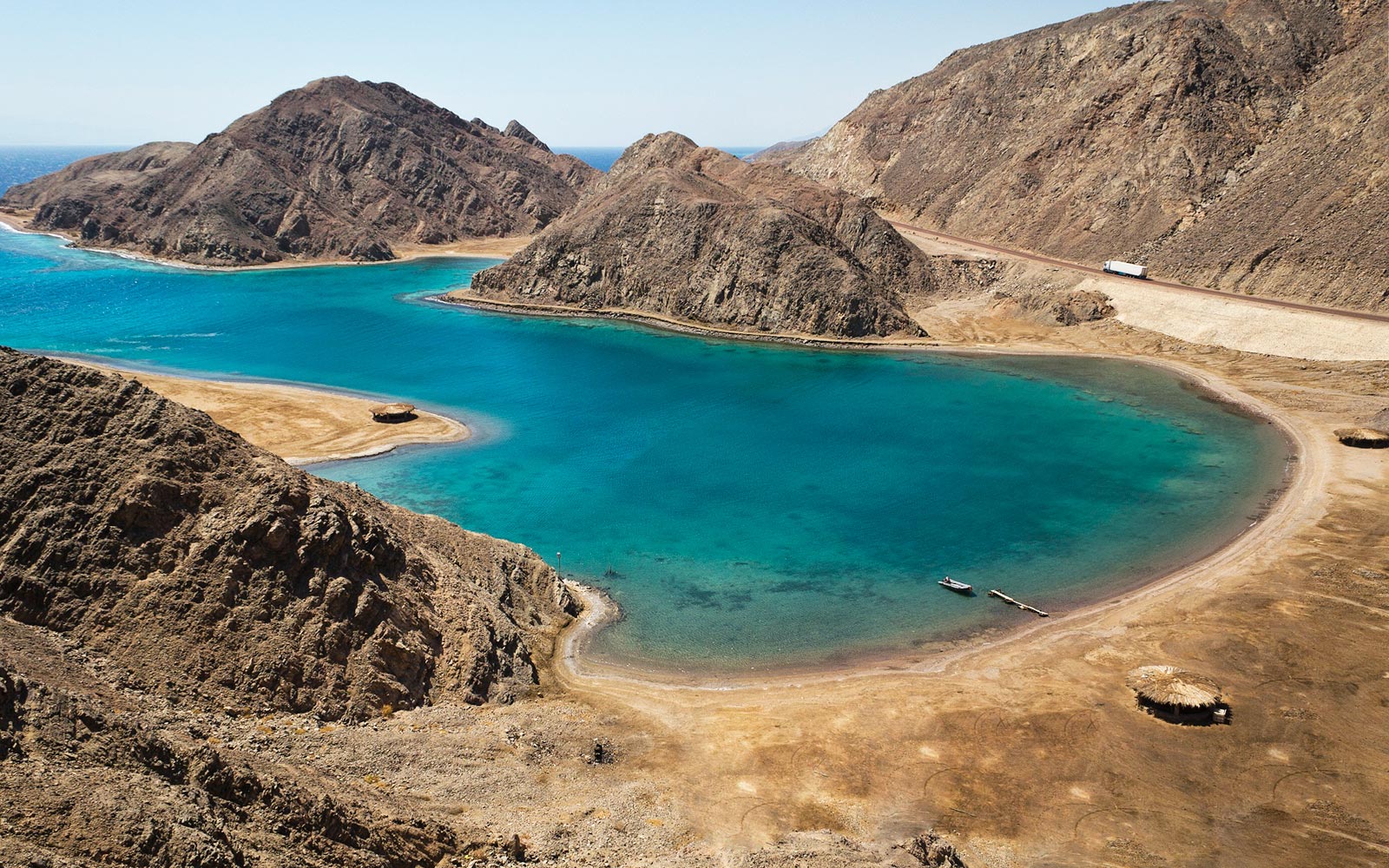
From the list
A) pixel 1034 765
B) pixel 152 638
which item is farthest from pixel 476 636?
pixel 1034 765

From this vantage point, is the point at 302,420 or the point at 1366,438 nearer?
the point at 1366,438

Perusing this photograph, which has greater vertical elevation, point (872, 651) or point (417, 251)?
Answer: point (417, 251)

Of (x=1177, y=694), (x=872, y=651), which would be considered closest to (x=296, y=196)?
(x=872, y=651)

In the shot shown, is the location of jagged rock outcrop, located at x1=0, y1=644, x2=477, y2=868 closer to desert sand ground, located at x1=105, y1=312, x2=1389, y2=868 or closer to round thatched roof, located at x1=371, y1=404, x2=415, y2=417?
desert sand ground, located at x1=105, y1=312, x2=1389, y2=868

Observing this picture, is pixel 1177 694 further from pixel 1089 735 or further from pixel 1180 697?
pixel 1089 735

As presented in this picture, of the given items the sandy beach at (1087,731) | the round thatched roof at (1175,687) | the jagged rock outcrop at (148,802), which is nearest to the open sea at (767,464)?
the sandy beach at (1087,731)

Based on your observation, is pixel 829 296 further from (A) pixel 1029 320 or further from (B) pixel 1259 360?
(B) pixel 1259 360

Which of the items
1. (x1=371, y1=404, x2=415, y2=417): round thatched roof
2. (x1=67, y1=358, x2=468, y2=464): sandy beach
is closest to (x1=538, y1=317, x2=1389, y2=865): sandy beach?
(x1=67, y1=358, x2=468, y2=464): sandy beach
